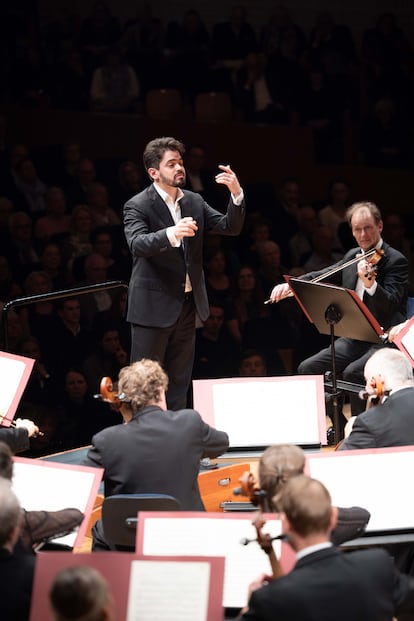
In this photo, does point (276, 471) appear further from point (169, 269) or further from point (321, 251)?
point (321, 251)

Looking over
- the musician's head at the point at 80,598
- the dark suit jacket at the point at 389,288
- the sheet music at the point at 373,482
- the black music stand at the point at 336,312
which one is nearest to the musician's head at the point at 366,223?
the dark suit jacket at the point at 389,288

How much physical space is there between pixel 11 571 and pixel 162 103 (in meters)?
6.43

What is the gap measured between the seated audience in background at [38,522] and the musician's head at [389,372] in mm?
1227

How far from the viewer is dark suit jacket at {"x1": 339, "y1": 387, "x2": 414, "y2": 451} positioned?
12.0 feet

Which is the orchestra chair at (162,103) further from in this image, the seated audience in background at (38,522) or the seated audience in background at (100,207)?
the seated audience in background at (38,522)

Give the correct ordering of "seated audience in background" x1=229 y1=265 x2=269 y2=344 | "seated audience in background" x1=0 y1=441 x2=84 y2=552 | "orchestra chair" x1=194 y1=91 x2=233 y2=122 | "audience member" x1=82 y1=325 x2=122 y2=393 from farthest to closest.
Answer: "orchestra chair" x1=194 y1=91 x2=233 y2=122 → "seated audience in background" x1=229 y1=265 x2=269 y2=344 → "audience member" x1=82 y1=325 x2=122 y2=393 → "seated audience in background" x1=0 y1=441 x2=84 y2=552

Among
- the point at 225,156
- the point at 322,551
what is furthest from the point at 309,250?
the point at 322,551

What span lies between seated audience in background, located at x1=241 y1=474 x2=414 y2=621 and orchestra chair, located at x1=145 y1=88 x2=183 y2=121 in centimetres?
635

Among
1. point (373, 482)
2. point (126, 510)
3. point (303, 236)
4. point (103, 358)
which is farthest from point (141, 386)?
point (303, 236)

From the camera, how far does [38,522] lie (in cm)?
314

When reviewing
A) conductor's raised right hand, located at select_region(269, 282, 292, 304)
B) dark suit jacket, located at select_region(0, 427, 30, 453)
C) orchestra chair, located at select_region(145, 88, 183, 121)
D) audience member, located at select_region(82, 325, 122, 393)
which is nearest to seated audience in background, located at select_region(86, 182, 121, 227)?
audience member, located at select_region(82, 325, 122, 393)

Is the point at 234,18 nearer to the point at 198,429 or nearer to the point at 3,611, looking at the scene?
the point at 198,429

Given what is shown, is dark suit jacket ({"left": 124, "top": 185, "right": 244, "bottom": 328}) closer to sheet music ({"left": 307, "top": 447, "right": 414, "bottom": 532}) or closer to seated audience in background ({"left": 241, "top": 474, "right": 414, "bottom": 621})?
sheet music ({"left": 307, "top": 447, "right": 414, "bottom": 532})

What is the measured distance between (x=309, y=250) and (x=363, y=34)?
3.27 meters
